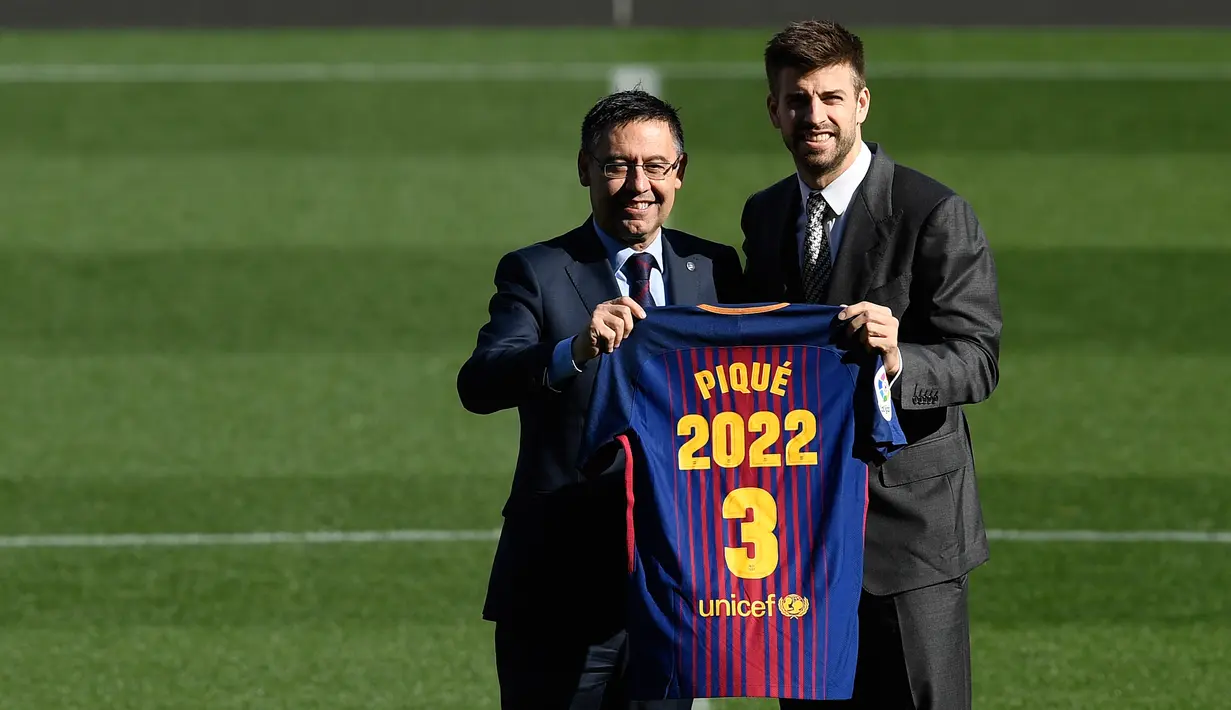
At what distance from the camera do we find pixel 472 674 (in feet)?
22.8

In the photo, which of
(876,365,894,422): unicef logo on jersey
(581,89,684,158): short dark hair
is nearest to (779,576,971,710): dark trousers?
(876,365,894,422): unicef logo on jersey

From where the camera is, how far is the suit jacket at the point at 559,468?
429 centimetres

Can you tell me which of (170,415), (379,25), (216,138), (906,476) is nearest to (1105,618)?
(906,476)

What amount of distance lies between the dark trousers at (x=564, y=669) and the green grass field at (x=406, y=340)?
239cm

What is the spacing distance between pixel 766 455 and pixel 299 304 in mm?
7607

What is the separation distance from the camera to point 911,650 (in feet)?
14.5

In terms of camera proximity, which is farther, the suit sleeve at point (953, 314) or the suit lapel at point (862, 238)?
the suit lapel at point (862, 238)

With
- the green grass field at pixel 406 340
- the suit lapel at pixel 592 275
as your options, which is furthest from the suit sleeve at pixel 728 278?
the green grass field at pixel 406 340

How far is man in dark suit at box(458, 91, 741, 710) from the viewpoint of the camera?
4.23 m

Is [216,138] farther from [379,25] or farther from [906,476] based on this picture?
[906,476]

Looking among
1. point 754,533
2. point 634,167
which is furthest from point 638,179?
→ point 754,533

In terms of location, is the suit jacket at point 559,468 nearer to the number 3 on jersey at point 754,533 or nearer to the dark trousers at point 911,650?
the number 3 on jersey at point 754,533

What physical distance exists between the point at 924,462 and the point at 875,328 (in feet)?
1.75

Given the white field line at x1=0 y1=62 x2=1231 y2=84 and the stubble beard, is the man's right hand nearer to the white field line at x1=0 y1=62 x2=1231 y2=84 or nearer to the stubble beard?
the stubble beard
